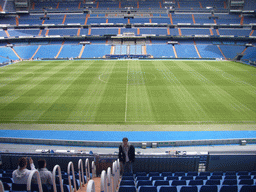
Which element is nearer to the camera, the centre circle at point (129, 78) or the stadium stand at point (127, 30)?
the centre circle at point (129, 78)

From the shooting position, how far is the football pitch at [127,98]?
610 inches

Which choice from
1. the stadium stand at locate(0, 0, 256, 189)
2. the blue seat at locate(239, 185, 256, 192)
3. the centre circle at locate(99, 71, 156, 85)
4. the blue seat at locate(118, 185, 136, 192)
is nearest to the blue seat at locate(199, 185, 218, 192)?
the blue seat at locate(239, 185, 256, 192)

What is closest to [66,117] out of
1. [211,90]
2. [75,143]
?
[75,143]

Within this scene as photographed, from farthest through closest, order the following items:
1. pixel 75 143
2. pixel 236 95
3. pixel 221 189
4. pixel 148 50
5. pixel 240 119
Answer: pixel 148 50 → pixel 236 95 → pixel 240 119 → pixel 75 143 → pixel 221 189

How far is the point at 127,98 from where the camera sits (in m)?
19.9

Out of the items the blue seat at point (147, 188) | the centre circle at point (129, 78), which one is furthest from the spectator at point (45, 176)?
the centre circle at point (129, 78)

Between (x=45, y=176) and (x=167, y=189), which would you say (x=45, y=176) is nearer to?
(x=45, y=176)

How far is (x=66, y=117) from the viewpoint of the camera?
1587cm

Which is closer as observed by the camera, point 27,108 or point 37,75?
point 27,108

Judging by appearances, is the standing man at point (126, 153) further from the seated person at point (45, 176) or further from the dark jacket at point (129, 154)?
the seated person at point (45, 176)

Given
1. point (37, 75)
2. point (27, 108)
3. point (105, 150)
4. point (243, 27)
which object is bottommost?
point (105, 150)

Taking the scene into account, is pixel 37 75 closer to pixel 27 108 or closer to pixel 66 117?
pixel 27 108

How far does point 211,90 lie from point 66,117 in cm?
1589

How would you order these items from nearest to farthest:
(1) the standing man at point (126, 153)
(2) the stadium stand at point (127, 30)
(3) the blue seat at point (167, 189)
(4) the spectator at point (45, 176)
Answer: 1. (4) the spectator at point (45, 176)
2. (3) the blue seat at point (167, 189)
3. (1) the standing man at point (126, 153)
4. (2) the stadium stand at point (127, 30)
